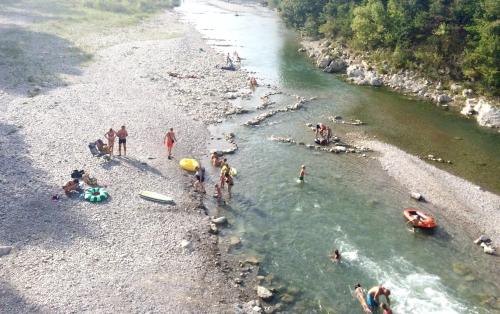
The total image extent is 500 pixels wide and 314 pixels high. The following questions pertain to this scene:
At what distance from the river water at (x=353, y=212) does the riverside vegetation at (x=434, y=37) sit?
691 centimetres

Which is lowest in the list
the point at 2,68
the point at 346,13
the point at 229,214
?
the point at 229,214

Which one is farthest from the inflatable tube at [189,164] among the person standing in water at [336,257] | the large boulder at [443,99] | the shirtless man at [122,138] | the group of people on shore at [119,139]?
the large boulder at [443,99]

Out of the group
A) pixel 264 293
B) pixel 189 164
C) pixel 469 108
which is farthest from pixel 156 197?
pixel 469 108

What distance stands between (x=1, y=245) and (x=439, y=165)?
3361cm

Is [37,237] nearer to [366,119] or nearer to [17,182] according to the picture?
[17,182]

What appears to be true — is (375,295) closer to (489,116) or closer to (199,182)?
(199,182)

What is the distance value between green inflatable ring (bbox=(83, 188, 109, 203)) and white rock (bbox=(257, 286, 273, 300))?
11855 mm

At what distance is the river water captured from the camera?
2364 cm

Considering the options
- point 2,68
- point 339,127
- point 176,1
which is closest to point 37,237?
point 339,127

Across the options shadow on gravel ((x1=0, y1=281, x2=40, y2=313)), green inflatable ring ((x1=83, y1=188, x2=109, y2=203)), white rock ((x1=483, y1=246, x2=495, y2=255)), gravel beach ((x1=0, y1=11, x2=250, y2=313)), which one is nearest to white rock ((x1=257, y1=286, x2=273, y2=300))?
gravel beach ((x1=0, y1=11, x2=250, y2=313))

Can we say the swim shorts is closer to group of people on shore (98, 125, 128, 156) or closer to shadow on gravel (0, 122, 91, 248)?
shadow on gravel (0, 122, 91, 248)

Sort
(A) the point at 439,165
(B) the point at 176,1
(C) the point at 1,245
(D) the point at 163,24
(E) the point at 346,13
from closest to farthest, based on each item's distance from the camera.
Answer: (C) the point at 1,245 → (A) the point at 439,165 → (E) the point at 346,13 → (D) the point at 163,24 → (B) the point at 176,1

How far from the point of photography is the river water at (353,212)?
2364 cm

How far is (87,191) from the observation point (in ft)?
91.6
